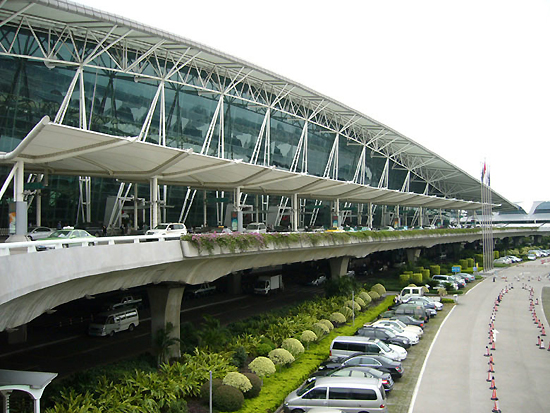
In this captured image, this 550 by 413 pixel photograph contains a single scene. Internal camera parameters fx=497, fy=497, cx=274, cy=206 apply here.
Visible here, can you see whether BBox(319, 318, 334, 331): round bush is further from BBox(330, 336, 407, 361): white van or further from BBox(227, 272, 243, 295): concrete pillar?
BBox(227, 272, 243, 295): concrete pillar

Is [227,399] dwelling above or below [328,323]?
below

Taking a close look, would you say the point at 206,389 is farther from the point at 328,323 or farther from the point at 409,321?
the point at 409,321

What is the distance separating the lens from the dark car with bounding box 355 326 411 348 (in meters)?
29.1

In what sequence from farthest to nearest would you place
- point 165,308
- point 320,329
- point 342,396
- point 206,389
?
1. point 320,329
2. point 165,308
3. point 206,389
4. point 342,396

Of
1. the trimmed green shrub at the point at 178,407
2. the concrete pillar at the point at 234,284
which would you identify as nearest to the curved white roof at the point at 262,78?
the concrete pillar at the point at 234,284

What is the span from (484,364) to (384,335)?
584 cm

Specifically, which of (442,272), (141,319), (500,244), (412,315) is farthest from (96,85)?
(500,244)

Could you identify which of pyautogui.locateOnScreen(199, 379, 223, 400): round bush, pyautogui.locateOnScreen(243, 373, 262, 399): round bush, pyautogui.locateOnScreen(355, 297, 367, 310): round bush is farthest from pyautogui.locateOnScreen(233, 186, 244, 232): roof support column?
pyautogui.locateOnScreen(199, 379, 223, 400): round bush

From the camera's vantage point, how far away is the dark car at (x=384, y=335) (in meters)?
29.1

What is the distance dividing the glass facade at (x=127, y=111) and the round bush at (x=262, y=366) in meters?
16.7

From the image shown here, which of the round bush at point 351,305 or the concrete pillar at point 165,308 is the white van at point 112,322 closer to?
the concrete pillar at point 165,308

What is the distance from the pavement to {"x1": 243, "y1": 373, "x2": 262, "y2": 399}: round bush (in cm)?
617

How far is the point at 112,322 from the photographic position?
99.8ft

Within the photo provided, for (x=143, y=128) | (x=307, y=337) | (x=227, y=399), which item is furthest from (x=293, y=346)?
(x=143, y=128)
